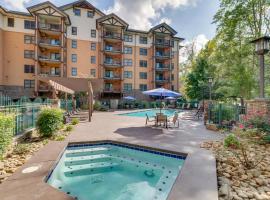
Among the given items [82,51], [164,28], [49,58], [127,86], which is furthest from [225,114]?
[164,28]

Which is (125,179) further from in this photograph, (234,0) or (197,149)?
(234,0)

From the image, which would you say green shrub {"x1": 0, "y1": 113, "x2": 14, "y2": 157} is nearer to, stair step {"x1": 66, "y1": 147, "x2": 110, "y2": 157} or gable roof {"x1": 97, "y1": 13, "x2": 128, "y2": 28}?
stair step {"x1": 66, "y1": 147, "x2": 110, "y2": 157}

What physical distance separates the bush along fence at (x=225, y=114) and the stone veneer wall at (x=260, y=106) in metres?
0.97

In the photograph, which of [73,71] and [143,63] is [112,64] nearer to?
[73,71]

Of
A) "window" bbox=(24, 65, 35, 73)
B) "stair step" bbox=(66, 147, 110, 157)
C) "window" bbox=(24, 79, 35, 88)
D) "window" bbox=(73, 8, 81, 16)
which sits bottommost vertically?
"stair step" bbox=(66, 147, 110, 157)

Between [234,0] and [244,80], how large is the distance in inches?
292

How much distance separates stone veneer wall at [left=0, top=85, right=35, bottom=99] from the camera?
23955 mm

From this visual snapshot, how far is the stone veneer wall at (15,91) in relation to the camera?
24.0 metres

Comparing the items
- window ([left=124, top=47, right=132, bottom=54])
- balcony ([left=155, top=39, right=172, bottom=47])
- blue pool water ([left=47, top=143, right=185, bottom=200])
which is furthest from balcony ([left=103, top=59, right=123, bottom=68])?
blue pool water ([left=47, top=143, right=185, bottom=200])

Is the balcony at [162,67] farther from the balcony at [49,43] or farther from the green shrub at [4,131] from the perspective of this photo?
the green shrub at [4,131]

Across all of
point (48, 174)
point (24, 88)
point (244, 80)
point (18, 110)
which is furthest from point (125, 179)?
point (24, 88)

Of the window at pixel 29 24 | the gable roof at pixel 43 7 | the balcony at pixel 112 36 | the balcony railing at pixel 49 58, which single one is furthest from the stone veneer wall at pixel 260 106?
the window at pixel 29 24

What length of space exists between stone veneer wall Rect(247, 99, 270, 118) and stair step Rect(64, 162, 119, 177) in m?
6.17

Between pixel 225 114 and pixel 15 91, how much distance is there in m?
27.3
